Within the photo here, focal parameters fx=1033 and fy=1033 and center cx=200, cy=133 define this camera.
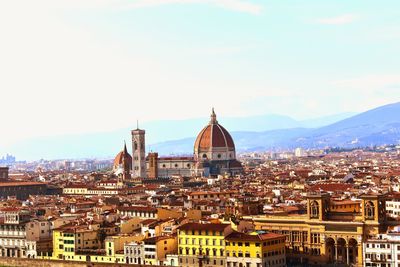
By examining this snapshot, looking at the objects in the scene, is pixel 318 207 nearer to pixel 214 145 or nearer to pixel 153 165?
pixel 153 165

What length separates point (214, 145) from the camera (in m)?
151

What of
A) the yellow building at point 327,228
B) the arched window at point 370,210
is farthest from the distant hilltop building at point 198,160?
the arched window at point 370,210

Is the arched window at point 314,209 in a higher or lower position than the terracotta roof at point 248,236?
higher

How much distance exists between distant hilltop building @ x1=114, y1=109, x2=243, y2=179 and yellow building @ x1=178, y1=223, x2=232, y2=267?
291 ft

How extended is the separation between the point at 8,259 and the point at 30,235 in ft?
6.68

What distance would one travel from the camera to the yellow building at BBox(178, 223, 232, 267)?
54675 millimetres

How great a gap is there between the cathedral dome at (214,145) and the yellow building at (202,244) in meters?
95.2

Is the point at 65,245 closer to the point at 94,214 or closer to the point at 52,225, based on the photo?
the point at 52,225

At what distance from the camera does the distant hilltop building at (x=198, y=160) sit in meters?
146

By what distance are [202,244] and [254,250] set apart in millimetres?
3649

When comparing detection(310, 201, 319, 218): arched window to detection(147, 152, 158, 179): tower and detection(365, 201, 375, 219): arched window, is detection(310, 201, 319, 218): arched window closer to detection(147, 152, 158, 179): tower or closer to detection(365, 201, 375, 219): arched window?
detection(365, 201, 375, 219): arched window

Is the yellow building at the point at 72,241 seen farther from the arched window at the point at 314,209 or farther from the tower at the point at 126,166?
the tower at the point at 126,166

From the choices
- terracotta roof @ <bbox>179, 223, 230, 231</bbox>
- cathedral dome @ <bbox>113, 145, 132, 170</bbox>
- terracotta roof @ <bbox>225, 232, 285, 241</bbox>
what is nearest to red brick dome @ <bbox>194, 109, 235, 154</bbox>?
cathedral dome @ <bbox>113, 145, 132, 170</bbox>

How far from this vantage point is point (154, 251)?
56.2m
